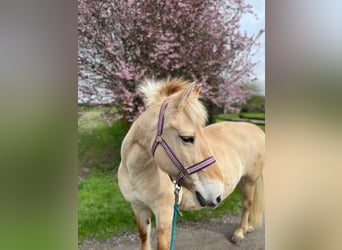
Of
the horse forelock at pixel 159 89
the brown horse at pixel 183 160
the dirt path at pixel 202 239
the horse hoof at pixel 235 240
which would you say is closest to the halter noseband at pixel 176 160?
the brown horse at pixel 183 160

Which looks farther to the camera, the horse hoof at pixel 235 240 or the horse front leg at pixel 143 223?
the horse hoof at pixel 235 240

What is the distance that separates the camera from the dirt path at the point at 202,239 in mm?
1742

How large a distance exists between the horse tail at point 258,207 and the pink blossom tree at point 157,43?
1.54 feet

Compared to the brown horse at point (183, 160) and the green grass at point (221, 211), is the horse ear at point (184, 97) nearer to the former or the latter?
the brown horse at point (183, 160)

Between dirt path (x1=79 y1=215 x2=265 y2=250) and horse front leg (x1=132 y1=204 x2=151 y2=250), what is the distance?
28 mm

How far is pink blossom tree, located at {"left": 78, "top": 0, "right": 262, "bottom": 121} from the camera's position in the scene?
1.73 meters

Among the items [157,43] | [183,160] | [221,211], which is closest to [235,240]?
[221,211]

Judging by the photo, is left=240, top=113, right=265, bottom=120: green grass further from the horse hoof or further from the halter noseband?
the horse hoof

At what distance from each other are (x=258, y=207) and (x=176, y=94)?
78 centimetres

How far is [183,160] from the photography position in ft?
4.96
